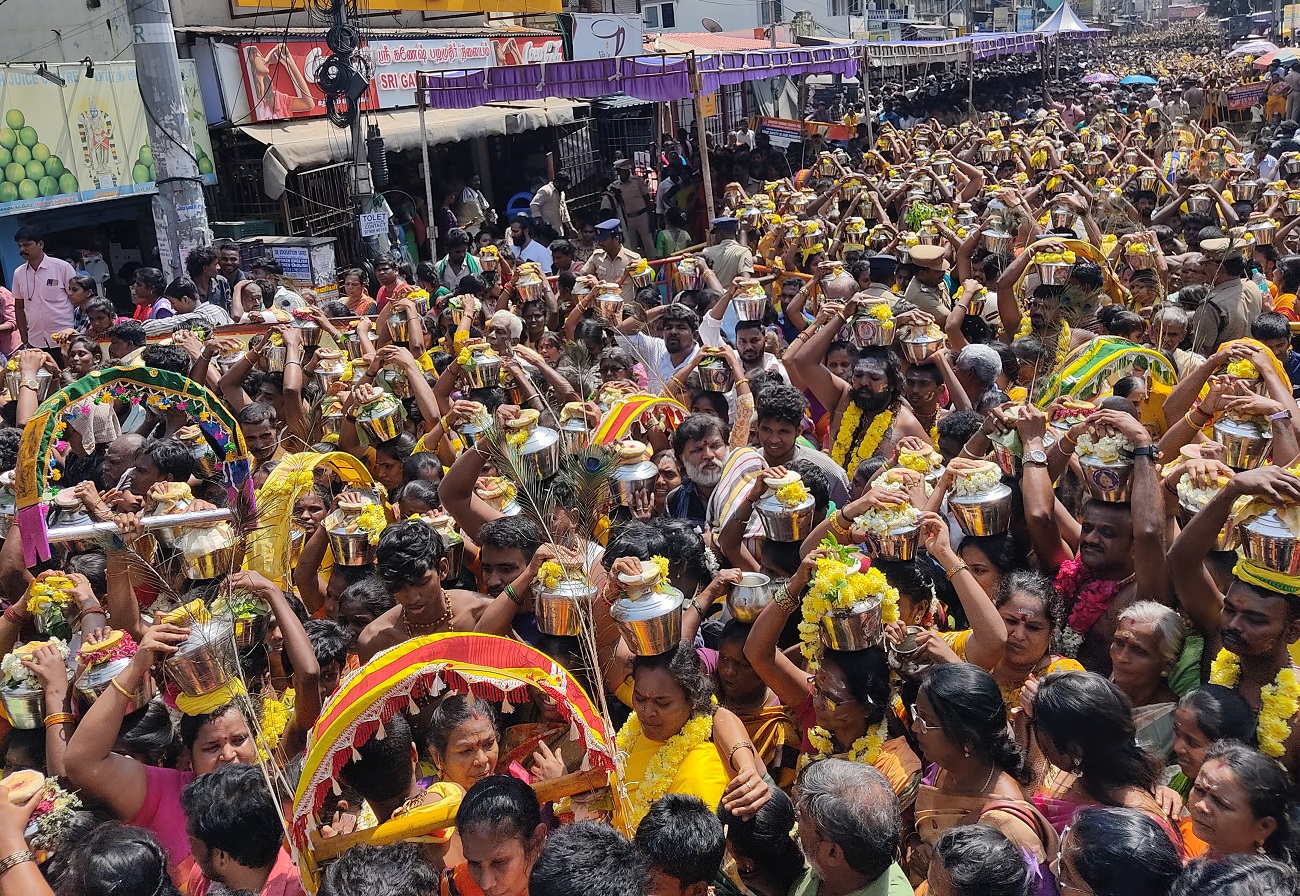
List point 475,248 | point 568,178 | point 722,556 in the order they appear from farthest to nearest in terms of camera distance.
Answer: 1. point 568,178
2. point 475,248
3. point 722,556

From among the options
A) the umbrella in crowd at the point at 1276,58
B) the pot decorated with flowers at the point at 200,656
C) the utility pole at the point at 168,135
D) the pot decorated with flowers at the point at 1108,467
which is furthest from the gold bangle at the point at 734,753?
the umbrella in crowd at the point at 1276,58

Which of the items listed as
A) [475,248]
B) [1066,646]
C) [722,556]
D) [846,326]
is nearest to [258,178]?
[475,248]

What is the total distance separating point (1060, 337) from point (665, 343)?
7.54ft

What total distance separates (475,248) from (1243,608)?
9.97m

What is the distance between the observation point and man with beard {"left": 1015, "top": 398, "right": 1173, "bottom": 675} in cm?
366

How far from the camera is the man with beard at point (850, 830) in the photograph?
8.42ft

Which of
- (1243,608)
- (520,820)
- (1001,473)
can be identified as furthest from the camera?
(1001,473)

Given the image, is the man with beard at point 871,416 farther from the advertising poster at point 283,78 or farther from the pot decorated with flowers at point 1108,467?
the advertising poster at point 283,78

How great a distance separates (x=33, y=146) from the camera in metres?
10.8

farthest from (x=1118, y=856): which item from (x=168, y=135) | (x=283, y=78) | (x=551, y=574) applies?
(x=283, y=78)

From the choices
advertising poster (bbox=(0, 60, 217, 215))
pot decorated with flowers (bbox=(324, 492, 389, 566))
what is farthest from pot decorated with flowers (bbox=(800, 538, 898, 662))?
advertising poster (bbox=(0, 60, 217, 215))

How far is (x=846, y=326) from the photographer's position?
645 cm

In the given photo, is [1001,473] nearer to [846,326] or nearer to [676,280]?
[846,326]

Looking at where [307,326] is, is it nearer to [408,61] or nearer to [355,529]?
[355,529]
